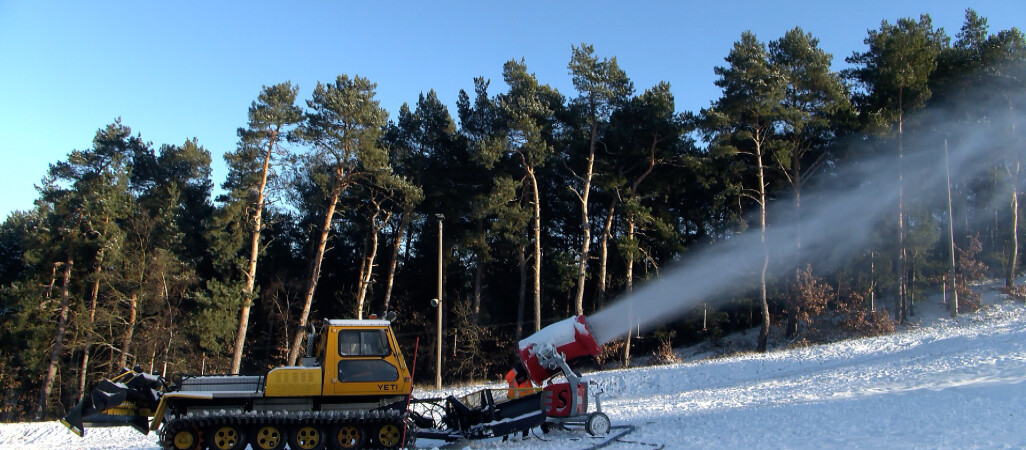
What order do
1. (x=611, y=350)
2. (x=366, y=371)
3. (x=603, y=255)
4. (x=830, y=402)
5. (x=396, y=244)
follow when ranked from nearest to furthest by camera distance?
(x=366, y=371) → (x=830, y=402) → (x=611, y=350) → (x=603, y=255) → (x=396, y=244)

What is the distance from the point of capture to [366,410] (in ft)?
39.2

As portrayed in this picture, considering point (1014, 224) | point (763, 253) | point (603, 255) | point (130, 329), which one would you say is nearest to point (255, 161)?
point (130, 329)

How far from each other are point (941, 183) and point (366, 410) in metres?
39.4

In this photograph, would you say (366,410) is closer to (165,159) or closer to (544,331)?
(544,331)

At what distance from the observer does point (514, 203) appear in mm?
38562

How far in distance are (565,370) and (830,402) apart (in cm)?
679

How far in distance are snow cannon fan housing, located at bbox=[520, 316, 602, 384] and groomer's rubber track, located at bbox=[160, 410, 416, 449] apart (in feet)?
10.2

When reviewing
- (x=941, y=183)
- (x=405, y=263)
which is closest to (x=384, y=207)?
(x=405, y=263)

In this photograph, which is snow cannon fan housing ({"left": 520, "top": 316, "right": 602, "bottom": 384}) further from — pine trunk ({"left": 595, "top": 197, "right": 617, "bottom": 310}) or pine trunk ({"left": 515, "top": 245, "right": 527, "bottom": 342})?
pine trunk ({"left": 515, "top": 245, "right": 527, "bottom": 342})

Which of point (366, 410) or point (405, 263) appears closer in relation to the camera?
point (366, 410)

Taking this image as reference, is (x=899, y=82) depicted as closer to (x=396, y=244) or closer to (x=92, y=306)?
(x=396, y=244)

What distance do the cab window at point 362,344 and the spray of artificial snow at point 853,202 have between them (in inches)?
1015

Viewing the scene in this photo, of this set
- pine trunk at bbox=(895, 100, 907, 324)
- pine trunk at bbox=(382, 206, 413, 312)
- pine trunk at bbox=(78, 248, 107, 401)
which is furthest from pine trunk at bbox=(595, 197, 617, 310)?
pine trunk at bbox=(78, 248, 107, 401)

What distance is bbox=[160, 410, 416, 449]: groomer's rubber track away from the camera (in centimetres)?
1128
